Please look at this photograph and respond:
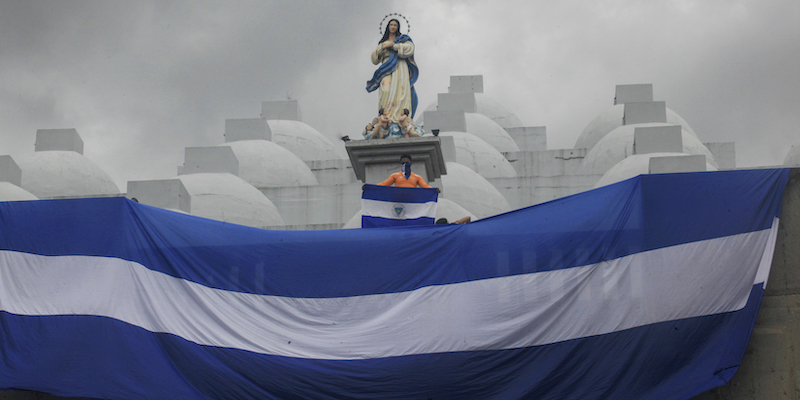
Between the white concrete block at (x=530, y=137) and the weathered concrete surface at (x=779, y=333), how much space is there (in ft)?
69.4

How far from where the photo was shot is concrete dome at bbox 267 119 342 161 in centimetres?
2619

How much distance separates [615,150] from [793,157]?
7883mm

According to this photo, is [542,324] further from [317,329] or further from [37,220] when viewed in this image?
[37,220]

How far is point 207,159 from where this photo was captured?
20219mm

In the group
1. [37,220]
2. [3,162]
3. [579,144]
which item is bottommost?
[37,220]

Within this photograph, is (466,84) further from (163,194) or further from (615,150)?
(163,194)

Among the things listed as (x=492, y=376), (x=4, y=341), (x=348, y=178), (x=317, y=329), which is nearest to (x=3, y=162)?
(x=348, y=178)

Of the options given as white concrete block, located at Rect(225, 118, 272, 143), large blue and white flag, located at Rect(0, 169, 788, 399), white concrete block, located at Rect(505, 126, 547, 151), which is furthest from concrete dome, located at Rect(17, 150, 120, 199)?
white concrete block, located at Rect(505, 126, 547, 151)

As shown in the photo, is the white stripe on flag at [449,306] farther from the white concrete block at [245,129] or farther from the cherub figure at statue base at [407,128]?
the white concrete block at [245,129]

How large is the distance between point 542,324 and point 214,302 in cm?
311

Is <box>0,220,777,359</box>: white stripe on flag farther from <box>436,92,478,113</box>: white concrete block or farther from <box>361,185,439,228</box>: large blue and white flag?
<box>436,92,478,113</box>: white concrete block

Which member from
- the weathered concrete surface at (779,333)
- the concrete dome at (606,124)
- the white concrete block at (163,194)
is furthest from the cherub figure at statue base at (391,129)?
the concrete dome at (606,124)

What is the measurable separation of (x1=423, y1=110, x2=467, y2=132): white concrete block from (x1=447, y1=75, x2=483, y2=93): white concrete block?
6.61 meters

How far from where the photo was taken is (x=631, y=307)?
8.59 metres
